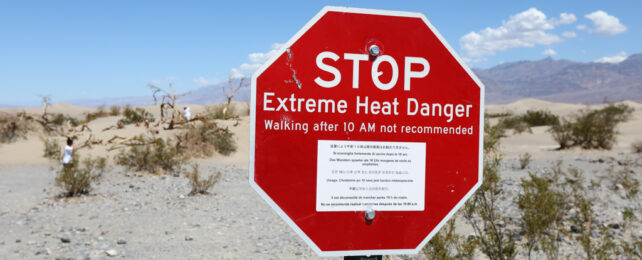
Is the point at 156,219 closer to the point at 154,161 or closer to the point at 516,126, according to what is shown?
the point at 154,161

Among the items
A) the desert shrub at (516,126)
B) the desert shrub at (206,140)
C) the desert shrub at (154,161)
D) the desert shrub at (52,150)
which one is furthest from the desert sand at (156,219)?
the desert shrub at (516,126)

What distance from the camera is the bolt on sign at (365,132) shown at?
70.7 inches

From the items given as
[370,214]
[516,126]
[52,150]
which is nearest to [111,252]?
[370,214]

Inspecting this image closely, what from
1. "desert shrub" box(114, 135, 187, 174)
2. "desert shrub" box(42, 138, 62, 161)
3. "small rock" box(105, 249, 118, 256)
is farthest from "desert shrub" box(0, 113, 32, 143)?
"small rock" box(105, 249, 118, 256)

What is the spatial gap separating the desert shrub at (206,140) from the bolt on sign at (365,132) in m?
15.3

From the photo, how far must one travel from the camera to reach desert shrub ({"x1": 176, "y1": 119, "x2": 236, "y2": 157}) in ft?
55.8

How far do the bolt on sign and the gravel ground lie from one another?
174 inches

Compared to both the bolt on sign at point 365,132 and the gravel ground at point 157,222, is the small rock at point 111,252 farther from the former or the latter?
the bolt on sign at point 365,132

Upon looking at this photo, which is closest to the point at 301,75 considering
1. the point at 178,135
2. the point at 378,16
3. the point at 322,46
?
the point at 322,46

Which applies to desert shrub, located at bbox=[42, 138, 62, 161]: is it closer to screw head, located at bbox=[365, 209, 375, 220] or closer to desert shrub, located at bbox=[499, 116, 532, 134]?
screw head, located at bbox=[365, 209, 375, 220]

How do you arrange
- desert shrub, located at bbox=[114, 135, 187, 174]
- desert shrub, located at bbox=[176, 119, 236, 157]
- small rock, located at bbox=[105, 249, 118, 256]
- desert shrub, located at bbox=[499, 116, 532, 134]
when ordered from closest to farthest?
small rock, located at bbox=[105, 249, 118, 256], desert shrub, located at bbox=[114, 135, 187, 174], desert shrub, located at bbox=[176, 119, 236, 157], desert shrub, located at bbox=[499, 116, 532, 134]

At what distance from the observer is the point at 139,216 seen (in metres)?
8.32

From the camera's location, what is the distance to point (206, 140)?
17500 mm

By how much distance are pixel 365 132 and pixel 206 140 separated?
637 inches
